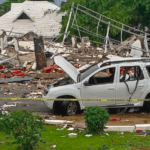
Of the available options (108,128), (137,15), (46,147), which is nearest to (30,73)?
(108,128)

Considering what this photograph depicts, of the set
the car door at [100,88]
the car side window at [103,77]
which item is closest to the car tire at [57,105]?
the car door at [100,88]

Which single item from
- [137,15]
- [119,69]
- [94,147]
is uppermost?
[137,15]

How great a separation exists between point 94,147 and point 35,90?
31.9 feet

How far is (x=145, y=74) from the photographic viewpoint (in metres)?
12.0

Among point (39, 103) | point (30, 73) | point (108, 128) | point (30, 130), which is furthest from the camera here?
point (30, 73)

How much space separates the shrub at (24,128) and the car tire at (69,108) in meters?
4.17

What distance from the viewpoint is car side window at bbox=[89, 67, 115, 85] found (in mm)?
12117

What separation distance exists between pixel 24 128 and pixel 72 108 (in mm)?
4647

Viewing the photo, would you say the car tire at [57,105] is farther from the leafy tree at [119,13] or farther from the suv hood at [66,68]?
the leafy tree at [119,13]

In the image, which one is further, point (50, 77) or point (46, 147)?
point (50, 77)

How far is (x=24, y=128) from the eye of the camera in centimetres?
759

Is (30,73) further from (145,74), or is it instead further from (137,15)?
(137,15)

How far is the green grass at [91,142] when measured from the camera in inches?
321

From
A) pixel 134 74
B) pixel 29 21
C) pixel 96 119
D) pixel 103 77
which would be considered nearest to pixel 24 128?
pixel 96 119
